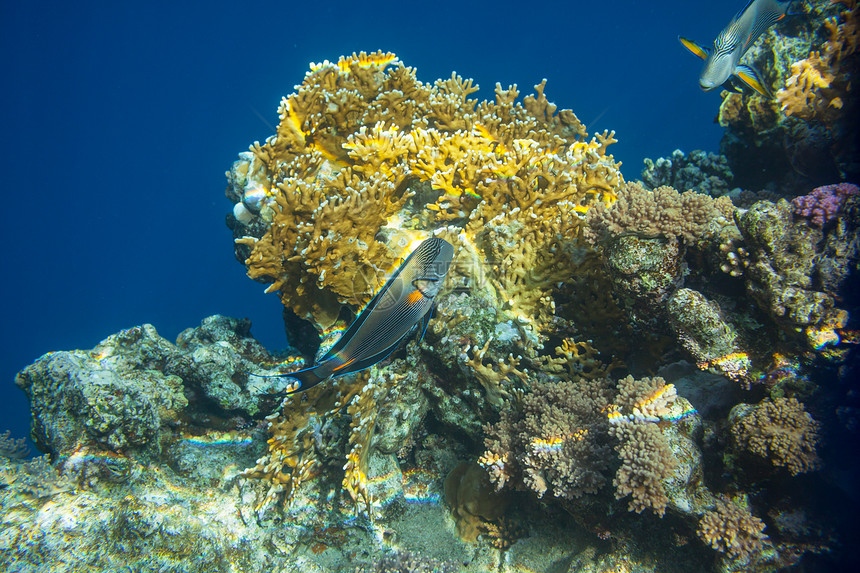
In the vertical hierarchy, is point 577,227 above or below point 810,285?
above

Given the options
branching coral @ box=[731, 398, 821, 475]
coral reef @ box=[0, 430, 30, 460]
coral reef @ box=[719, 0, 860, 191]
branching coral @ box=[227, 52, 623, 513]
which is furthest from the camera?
coral reef @ box=[0, 430, 30, 460]

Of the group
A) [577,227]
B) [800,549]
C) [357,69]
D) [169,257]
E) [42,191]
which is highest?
[42,191]

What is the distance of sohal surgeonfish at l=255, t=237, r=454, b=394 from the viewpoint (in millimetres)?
2189

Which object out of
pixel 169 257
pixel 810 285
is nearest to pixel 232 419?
pixel 810 285

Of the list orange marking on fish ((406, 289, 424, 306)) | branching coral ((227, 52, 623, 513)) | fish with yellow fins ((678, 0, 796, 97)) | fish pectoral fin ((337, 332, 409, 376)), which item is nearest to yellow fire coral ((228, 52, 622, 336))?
branching coral ((227, 52, 623, 513))

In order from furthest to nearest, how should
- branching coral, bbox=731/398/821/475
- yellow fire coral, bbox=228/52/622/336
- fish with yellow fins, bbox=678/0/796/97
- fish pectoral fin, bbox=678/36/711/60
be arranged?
yellow fire coral, bbox=228/52/622/336
fish pectoral fin, bbox=678/36/711/60
fish with yellow fins, bbox=678/0/796/97
branching coral, bbox=731/398/821/475

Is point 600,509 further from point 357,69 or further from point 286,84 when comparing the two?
point 286,84

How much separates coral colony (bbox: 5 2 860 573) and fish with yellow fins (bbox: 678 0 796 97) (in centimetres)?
71

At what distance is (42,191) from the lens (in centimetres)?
Result: 7006

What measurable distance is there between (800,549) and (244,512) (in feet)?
14.1

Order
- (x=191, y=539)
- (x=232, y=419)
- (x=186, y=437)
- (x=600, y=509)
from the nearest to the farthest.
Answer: (x=600, y=509), (x=191, y=539), (x=186, y=437), (x=232, y=419)

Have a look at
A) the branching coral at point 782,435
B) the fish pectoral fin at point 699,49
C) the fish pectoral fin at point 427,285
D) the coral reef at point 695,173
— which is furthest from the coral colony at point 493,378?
the fish pectoral fin at point 699,49

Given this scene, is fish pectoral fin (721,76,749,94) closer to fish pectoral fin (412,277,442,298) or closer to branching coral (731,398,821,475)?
branching coral (731,398,821,475)

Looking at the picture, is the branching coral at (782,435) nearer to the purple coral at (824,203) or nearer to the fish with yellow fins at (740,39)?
the purple coral at (824,203)
